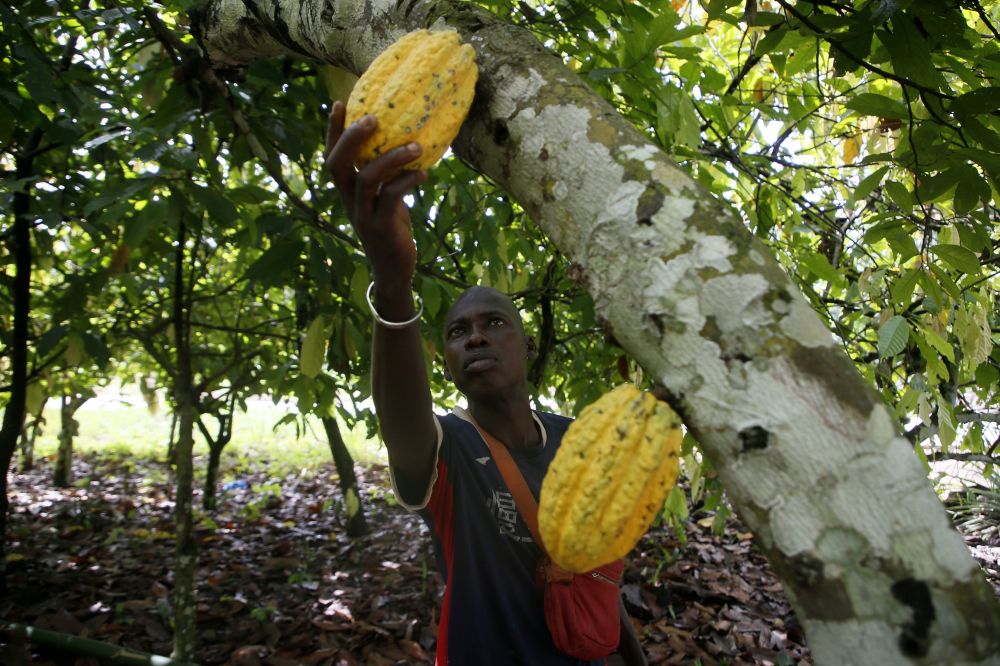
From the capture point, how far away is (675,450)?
0.77m

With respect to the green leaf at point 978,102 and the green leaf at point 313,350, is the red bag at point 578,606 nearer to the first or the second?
the green leaf at point 313,350

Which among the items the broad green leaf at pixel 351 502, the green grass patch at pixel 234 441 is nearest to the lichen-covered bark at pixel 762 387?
the broad green leaf at pixel 351 502

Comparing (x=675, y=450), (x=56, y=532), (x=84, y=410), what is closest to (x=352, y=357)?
(x=675, y=450)

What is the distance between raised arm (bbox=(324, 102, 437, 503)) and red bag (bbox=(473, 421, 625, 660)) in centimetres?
26

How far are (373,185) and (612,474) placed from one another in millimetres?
459

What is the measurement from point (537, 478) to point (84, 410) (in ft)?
37.2

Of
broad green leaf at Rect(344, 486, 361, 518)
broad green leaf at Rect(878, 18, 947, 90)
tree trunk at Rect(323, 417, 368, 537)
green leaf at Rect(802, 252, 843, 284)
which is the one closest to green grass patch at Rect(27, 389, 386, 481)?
tree trunk at Rect(323, 417, 368, 537)

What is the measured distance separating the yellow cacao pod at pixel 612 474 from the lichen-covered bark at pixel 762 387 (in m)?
0.08

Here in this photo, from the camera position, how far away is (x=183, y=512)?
2.64 meters

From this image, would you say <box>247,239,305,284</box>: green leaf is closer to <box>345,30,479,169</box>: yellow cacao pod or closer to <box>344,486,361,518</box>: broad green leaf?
<box>345,30,479,169</box>: yellow cacao pod

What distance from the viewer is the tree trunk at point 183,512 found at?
2516mm

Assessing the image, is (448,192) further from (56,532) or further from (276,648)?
(56,532)

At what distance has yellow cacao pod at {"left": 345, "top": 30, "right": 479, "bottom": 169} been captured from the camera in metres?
0.87

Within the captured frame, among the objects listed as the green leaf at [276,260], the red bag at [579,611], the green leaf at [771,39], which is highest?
the green leaf at [276,260]
